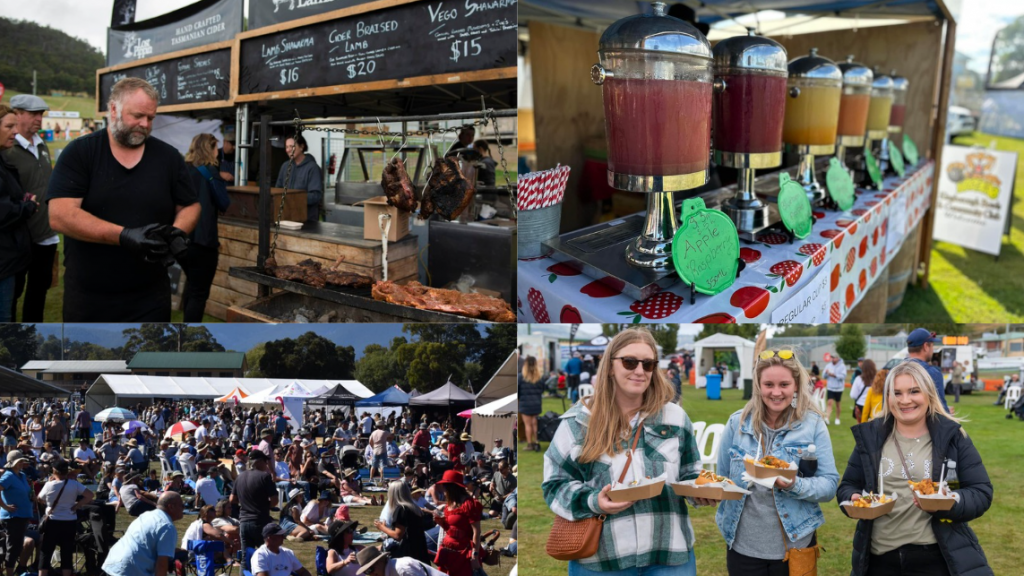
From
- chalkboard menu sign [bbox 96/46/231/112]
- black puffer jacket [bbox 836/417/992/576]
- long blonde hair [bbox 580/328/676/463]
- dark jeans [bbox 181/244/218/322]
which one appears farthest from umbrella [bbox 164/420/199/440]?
black puffer jacket [bbox 836/417/992/576]

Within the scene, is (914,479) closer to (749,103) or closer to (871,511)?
(871,511)

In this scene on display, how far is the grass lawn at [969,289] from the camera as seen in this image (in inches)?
244

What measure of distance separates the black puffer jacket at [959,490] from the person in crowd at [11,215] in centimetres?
303

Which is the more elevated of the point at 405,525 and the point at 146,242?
the point at 146,242

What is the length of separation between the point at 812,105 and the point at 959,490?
69.2 inches

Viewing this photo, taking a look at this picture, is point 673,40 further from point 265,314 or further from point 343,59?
point 265,314

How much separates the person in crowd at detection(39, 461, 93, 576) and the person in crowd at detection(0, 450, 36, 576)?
0.07 meters

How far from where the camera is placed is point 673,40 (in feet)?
6.30

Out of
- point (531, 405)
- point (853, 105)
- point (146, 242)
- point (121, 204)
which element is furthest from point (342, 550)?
point (853, 105)

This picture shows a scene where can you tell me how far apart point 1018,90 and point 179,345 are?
18.8 meters

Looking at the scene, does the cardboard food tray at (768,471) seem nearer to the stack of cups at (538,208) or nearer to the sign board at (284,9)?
the stack of cups at (538,208)

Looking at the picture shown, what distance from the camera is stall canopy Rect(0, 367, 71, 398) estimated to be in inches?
122

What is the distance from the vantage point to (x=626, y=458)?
2.14m

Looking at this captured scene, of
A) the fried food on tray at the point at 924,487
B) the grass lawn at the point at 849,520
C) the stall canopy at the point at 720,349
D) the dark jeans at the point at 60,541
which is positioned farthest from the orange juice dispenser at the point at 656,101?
the dark jeans at the point at 60,541
